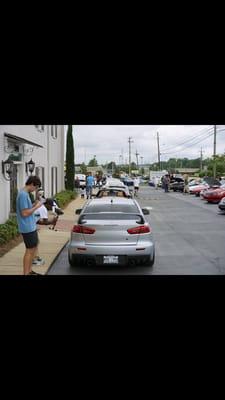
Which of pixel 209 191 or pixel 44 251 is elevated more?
pixel 209 191

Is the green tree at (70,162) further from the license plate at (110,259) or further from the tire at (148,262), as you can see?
the license plate at (110,259)

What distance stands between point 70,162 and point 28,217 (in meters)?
24.3

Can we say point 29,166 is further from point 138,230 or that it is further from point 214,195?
point 214,195

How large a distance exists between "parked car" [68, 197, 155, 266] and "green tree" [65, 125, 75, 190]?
22584mm

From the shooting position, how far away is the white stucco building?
1323 cm

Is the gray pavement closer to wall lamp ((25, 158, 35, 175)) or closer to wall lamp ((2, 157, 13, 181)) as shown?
wall lamp ((2, 157, 13, 181))

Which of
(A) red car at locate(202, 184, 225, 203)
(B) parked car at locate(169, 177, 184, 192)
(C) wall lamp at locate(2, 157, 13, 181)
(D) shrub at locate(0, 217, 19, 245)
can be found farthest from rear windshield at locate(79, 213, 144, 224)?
(B) parked car at locate(169, 177, 184, 192)

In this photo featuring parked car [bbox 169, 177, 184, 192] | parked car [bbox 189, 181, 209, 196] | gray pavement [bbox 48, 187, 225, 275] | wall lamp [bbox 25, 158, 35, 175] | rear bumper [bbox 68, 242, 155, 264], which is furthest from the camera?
parked car [bbox 169, 177, 184, 192]

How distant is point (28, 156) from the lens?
1759 centimetres

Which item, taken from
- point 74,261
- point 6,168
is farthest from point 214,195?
point 74,261
